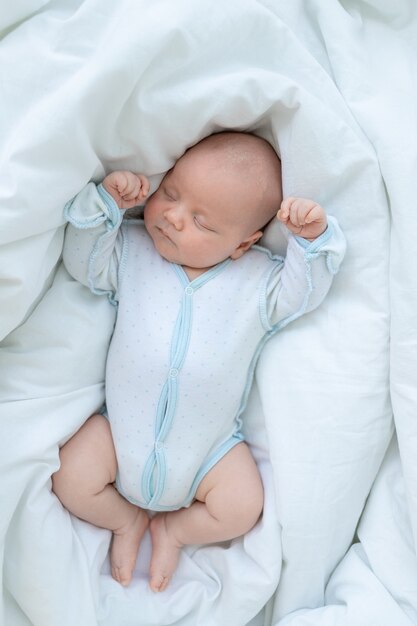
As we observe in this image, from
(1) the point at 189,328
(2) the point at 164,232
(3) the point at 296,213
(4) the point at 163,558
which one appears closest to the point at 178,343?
(1) the point at 189,328

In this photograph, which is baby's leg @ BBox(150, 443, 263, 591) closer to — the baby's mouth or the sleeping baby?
the sleeping baby

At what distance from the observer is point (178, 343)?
1.46 m

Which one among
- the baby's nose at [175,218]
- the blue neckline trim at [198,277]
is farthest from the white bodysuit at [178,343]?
the baby's nose at [175,218]

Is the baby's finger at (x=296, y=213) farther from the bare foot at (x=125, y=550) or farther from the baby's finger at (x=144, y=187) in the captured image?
the bare foot at (x=125, y=550)

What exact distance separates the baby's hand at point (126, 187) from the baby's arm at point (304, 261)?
0.76 ft

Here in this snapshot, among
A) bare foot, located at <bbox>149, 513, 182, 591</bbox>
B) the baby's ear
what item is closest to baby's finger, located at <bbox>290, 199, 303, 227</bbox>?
the baby's ear

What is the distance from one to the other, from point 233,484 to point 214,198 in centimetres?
50

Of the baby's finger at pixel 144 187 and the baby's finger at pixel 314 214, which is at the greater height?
the baby's finger at pixel 144 187

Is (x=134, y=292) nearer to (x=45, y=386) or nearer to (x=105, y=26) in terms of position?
(x=45, y=386)

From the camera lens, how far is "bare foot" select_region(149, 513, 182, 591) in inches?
60.6

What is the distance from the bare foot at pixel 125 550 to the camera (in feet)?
5.06

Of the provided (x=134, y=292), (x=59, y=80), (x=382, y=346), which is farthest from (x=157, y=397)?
(x=59, y=80)

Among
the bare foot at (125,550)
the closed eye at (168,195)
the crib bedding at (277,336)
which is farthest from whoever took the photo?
the bare foot at (125,550)

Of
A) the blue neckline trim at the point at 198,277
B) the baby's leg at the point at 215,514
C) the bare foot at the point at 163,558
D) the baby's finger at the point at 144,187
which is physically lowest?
the bare foot at the point at 163,558
